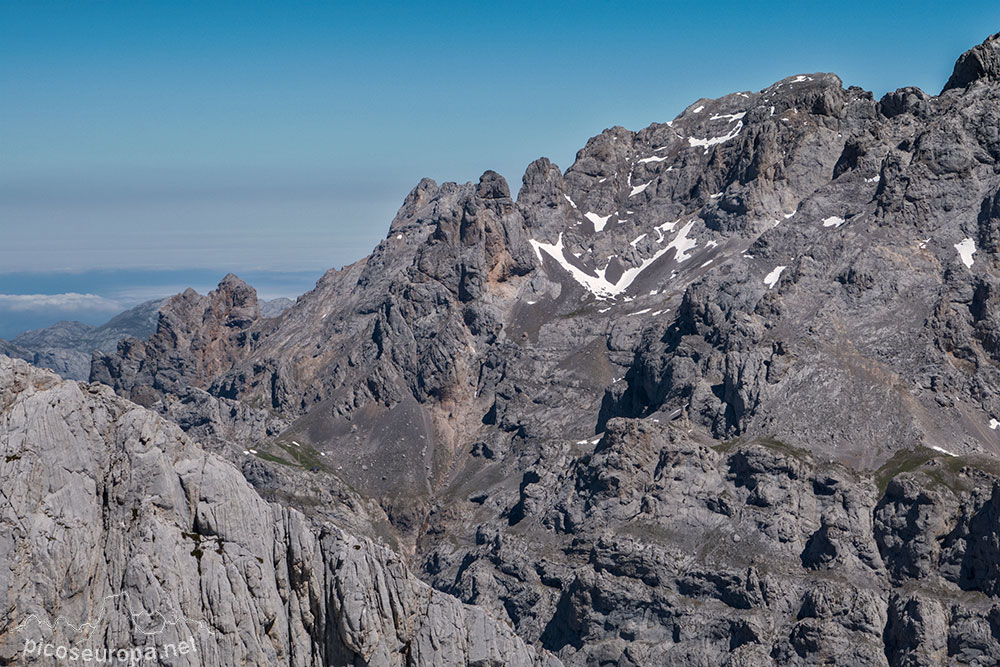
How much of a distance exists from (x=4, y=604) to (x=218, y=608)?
12598 mm

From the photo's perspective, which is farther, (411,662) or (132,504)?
(411,662)

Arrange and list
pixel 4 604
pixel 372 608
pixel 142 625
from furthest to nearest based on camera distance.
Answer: pixel 372 608 < pixel 142 625 < pixel 4 604

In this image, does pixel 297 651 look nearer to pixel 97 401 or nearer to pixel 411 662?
pixel 411 662

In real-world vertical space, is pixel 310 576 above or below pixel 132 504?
below

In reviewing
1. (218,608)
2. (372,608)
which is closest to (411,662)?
(372,608)

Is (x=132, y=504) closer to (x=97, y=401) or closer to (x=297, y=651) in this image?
(x=97, y=401)

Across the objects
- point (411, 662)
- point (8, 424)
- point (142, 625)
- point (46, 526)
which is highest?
point (8, 424)

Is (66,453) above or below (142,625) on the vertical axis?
above

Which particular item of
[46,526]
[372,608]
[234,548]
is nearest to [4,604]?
[46,526]

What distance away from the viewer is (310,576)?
265ft

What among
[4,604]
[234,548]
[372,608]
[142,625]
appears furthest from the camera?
[372,608]

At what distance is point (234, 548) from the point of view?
7656 cm

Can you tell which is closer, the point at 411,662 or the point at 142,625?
the point at 142,625

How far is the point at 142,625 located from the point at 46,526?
7824 millimetres
